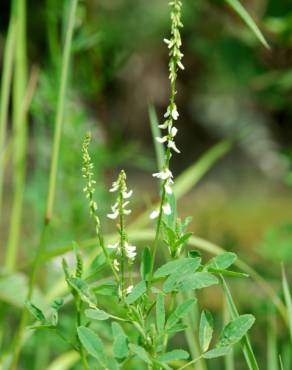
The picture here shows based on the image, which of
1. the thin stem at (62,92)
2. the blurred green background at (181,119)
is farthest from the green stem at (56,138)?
the blurred green background at (181,119)

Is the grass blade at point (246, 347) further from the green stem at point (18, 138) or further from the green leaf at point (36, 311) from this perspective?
the green stem at point (18, 138)

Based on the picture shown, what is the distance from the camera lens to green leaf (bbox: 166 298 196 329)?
60 cm

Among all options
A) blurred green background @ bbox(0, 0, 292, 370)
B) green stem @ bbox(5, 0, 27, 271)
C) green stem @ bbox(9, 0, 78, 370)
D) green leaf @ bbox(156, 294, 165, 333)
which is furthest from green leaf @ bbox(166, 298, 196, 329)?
green stem @ bbox(5, 0, 27, 271)

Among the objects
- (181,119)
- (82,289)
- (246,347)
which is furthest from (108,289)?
(181,119)

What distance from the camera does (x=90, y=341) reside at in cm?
59

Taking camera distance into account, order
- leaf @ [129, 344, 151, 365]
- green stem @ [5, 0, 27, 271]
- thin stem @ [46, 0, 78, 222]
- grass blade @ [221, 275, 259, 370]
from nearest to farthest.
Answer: leaf @ [129, 344, 151, 365], grass blade @ [221, 275, 259, 370], thin stem @ [46, 0, 78, 222], green stem @ [5, 0, 27, 271]

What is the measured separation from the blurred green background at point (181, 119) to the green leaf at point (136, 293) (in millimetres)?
438

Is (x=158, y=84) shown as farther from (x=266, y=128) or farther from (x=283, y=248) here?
(x=283, y=248)

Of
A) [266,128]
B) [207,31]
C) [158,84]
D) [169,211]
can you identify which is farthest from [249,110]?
[169,211]

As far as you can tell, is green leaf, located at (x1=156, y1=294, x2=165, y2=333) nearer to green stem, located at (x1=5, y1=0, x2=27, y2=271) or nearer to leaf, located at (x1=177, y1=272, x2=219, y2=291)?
leaf, located at (x1=177, y1=272, x2=219, y2=291)

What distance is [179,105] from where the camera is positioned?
4773 millimetres

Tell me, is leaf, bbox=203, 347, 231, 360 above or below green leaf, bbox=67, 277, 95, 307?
below

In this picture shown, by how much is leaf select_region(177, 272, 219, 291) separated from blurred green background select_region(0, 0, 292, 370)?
1.40 ft

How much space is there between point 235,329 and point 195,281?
0.16 feet
